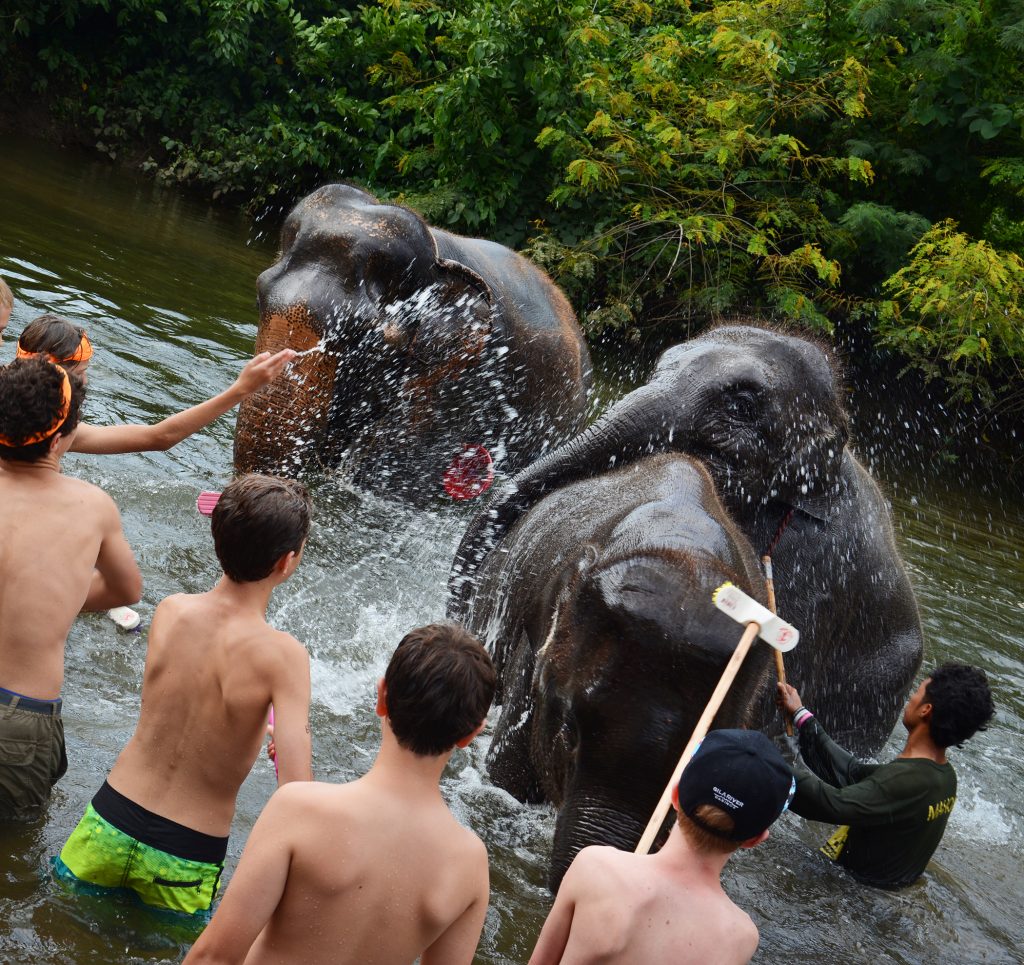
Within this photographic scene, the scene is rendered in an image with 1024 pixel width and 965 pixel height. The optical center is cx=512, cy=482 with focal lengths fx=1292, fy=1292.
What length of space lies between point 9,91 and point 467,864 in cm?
1915

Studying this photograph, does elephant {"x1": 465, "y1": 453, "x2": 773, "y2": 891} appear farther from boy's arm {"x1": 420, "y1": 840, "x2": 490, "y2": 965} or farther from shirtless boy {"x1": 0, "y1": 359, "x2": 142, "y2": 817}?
shirtless boy {"x1": 0, "y1": 359, "x2": 142, "y2": 817}

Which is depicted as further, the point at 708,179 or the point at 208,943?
the point at 708,179

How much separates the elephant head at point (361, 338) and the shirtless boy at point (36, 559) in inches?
122

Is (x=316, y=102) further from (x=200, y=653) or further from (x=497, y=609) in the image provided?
(x=200, y=653)

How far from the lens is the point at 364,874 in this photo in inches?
82.0

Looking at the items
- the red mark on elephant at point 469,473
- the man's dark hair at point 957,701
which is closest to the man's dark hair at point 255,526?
the man's dark hair at point 957,701

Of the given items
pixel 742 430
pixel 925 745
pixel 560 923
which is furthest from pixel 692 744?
pixel 742 430

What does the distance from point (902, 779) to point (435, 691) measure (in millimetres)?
2476

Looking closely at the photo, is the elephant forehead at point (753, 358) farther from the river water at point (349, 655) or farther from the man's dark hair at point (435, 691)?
the man's dark hair at point (435, 691)

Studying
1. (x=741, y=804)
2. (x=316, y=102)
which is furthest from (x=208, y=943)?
(x=316, y=102)

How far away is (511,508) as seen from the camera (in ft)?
16.7

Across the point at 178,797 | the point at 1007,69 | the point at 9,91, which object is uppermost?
the point at 1007,69

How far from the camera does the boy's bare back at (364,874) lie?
2064mm

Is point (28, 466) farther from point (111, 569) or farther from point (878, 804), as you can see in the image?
point (878, 804)
